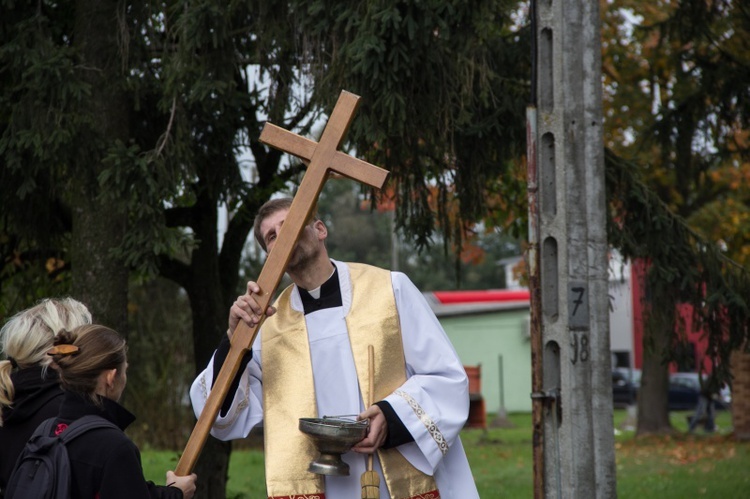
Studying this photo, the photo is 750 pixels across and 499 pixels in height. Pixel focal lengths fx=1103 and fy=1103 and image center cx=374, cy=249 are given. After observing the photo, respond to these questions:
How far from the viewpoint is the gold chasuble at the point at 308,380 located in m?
4.09

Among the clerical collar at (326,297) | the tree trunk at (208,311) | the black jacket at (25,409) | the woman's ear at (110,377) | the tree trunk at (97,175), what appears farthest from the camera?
the tree trunk at (208,311)

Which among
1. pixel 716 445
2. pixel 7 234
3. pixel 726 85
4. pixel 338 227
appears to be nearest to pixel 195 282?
pixel 7 234

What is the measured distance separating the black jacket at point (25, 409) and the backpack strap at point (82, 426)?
533 mm

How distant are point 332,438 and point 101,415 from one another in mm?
779

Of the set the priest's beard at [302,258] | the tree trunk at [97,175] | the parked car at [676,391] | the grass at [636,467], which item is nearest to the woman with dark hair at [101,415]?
the priest's beard at [302,258]

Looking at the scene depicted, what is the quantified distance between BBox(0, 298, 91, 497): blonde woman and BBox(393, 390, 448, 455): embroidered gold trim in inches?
49.4

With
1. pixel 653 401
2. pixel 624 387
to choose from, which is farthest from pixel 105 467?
pixel 624 387

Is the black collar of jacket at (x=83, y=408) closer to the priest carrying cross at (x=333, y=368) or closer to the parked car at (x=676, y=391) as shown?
the priest carrying cross at (x=333, y=368)

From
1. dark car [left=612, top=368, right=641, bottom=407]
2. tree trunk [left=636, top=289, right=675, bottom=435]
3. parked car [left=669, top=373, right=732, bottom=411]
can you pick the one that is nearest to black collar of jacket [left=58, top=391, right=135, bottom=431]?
tree trunk [left=636, top=289, right=675, bottom=435]

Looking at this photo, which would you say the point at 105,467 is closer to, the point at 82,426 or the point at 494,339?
the point at 82,426

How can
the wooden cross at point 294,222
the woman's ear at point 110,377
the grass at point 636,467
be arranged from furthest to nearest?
the grass at point 636,467 → the wooden cross at point 294,222 → the woman's ear at point 110,377

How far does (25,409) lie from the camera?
4039 millimetres

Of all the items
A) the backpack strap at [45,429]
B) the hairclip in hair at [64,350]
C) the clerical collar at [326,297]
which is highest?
the clerical collar at [326,297]

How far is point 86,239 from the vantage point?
292 inches
